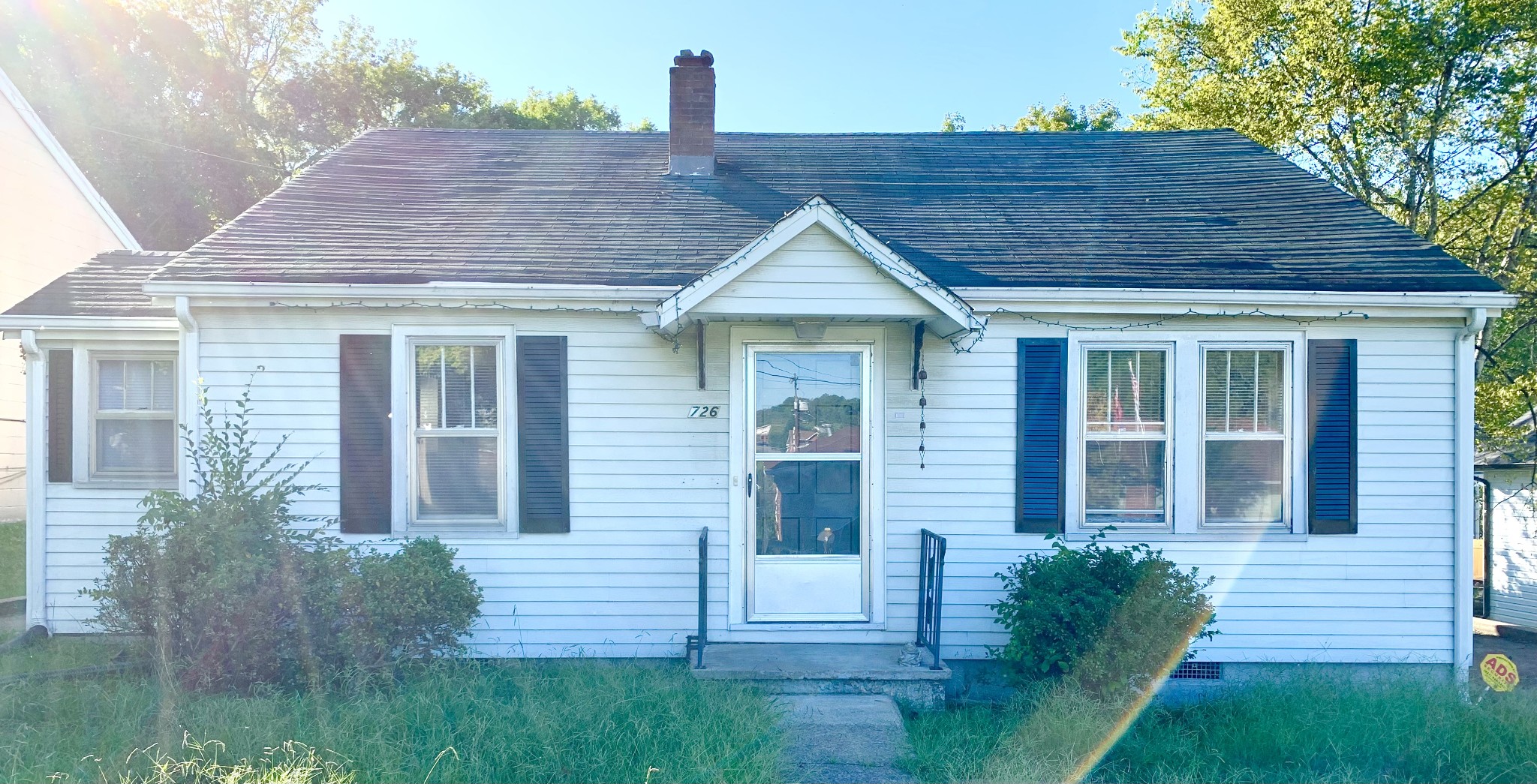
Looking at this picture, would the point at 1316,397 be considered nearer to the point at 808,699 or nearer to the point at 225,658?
the point at 808,699

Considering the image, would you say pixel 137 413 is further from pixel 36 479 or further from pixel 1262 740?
pixel 1262 740

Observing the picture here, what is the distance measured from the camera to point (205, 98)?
2470 cm

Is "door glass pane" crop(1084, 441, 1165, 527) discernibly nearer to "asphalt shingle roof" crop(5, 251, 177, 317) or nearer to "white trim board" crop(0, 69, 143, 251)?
"asphalt shingle roof" crop(5, 251, 177, 317)

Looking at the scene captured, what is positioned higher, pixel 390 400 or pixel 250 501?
pixel 390 400

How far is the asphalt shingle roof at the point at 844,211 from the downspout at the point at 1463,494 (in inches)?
18.2

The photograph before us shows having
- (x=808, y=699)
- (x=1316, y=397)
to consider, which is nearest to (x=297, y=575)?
(x=808, y=699)

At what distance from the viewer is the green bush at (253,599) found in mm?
5715

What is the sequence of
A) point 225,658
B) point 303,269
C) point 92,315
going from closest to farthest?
point 225,658, point 303,269, point 92,315

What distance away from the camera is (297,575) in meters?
5.86

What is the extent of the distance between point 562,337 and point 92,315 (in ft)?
12.9

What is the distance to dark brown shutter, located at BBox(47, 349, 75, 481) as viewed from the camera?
24.9ft

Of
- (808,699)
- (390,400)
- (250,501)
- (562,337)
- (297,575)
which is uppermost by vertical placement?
(562,337)

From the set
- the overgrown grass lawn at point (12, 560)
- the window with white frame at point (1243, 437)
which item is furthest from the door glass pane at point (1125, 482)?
the overgrown grass lawn at point (12, 560)

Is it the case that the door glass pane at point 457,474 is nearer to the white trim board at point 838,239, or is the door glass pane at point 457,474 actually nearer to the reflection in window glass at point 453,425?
the reflection in window glass at point 453,425
